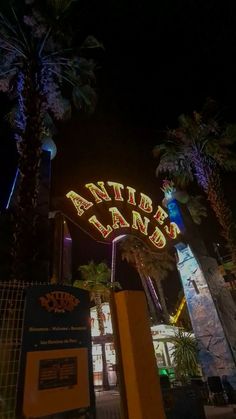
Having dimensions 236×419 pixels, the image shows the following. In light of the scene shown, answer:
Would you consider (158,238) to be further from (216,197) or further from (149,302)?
(149,302)

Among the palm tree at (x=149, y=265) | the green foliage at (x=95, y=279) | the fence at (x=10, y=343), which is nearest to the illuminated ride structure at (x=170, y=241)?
the fence at (x=10, y=343)

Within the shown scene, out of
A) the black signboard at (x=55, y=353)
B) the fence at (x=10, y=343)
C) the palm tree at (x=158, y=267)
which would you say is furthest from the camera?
the palm tree at (x=158, y=267)

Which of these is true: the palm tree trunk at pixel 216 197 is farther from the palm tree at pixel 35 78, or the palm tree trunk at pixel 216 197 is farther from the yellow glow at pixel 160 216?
the palm tree at pixel 35 78

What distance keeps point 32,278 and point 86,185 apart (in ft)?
15.7

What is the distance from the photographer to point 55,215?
9945mm

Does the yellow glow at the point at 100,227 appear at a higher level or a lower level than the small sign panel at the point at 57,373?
higher

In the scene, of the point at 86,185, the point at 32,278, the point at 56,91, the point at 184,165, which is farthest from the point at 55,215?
the point at 184,165

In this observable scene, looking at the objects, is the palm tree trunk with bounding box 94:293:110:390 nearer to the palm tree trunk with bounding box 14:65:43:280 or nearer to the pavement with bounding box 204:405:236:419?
the pavement with bounding box 204:405:236:419

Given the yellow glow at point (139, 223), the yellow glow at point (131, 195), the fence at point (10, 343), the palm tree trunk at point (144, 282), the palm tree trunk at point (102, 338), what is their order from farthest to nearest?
the palm tree trunk at point (144, 282), the palm tree trunk at point (102, 338), the yellow glow at point (131, 195), the yellow glow at point (139, 223), the fence at point (10, 343)

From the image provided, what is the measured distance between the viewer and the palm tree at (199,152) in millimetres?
14555

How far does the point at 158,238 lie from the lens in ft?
39.9

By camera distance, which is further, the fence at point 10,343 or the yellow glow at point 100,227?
the yellow glow at point 100,227

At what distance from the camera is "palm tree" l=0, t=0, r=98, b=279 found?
8.08 m

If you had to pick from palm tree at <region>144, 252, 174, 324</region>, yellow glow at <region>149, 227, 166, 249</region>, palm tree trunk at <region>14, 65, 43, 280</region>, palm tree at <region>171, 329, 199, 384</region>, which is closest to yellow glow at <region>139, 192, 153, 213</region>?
yellow glow at <region>149, 227, 166, 249</region>
